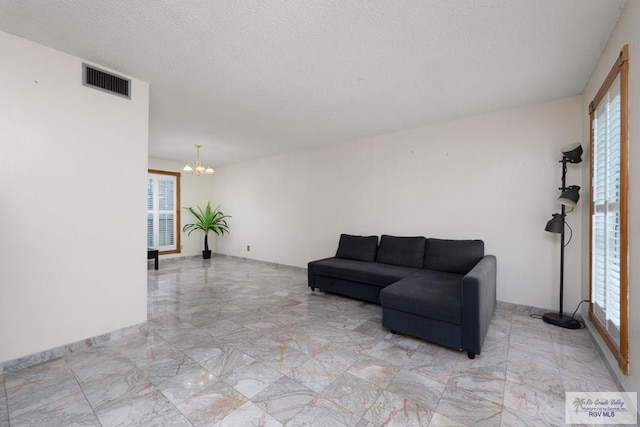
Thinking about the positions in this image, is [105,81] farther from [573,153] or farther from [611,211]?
[573,153]

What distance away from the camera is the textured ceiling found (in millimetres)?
1853

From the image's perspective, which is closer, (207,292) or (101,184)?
(101,184)

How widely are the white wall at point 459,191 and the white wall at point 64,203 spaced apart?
3321 mm

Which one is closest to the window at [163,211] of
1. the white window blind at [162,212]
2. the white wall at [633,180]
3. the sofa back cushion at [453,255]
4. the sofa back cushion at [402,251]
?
the white window blind at [162,212]

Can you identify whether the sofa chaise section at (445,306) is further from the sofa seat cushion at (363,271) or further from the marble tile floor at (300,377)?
the sofa seat cushion at (363,271)

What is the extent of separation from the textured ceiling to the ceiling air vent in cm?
11

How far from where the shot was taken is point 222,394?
1863 mm

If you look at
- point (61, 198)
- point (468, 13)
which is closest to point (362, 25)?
point (468, 13)

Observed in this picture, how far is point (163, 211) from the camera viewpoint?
274 inches

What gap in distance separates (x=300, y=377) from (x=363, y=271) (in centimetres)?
189

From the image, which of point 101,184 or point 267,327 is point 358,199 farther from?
point 101,184

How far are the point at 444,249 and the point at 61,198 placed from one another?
4.30 m

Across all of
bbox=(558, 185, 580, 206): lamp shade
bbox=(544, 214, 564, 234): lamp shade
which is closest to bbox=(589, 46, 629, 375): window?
bbox=(558, 185, 580, 206): lamp shade

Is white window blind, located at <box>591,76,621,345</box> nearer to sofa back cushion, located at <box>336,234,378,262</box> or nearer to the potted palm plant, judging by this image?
sofa back cushion, located at <box>336,234,378,262</box>
